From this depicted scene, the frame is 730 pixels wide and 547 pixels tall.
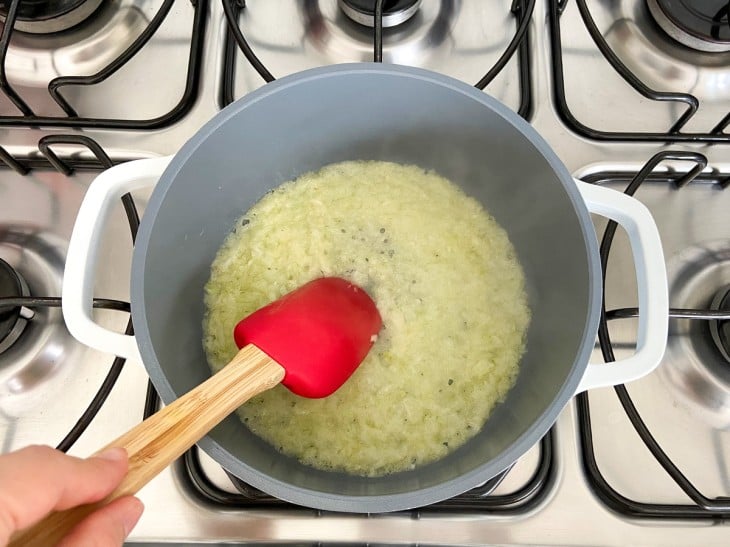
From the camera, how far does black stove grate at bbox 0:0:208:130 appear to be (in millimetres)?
672

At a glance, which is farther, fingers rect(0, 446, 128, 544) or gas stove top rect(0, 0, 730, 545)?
gas stove top rect(0, 0, 730, 545)

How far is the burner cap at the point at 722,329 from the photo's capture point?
0.63 metres

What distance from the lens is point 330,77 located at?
62 cm

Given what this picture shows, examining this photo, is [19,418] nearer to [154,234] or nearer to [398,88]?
[154,234]

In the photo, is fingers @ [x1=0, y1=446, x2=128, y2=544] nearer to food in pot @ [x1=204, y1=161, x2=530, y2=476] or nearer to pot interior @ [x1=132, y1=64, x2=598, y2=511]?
pot interior @ [x1=132, y1=64, x2=598, y2=511]

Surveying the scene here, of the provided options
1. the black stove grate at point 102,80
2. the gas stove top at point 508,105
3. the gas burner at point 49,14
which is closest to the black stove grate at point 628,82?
the gas stove top at point 508,105

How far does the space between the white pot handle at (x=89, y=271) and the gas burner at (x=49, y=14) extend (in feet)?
0.99

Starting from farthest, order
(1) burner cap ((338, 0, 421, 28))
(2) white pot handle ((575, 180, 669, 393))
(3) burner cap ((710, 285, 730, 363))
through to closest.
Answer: (1) burner cap ((338, 0, 421, 28)) < (3) burner cap ((710, 285, 730, 363)) < (2) white pot handle ((575, 180, 669, 393))

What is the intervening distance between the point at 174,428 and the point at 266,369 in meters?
0.12

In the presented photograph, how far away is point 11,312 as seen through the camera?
0.63 m

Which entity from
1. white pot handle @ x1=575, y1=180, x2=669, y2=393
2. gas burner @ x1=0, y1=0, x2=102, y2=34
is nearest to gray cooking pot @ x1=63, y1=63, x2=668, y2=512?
white pot handle @ x1=575, y1=180, x2=669, y2=393

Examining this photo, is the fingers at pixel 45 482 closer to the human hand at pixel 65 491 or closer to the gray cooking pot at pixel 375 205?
the human hand at pixel 65 491

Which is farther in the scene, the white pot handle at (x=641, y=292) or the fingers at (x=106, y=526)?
the white pot handle at (x=641, y=292)

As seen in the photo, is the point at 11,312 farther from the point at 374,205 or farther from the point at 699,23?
the point at 699,23
